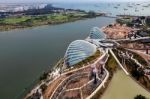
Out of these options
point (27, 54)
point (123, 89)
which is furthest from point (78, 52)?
point (123, 89)

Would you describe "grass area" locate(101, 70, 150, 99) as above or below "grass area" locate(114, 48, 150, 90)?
below

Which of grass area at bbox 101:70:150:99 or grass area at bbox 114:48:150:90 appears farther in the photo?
grass area at bbox 114:48:150:90

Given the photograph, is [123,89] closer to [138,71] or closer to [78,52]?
[138,71]

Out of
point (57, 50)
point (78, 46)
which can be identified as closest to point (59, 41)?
point (57, 50)

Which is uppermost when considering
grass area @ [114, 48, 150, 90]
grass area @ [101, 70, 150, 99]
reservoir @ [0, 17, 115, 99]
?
grass area @ [114, 48, 150, 90]

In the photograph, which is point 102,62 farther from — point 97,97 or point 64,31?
point 64,31

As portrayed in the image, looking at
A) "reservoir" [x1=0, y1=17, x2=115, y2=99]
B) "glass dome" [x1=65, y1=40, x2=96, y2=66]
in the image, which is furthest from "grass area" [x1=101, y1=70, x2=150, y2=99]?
"reservoir" [x1=0, y1=17, x2=115, y2=99]

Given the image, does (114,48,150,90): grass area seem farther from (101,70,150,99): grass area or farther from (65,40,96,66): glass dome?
(65,40,96,66): glass dome
